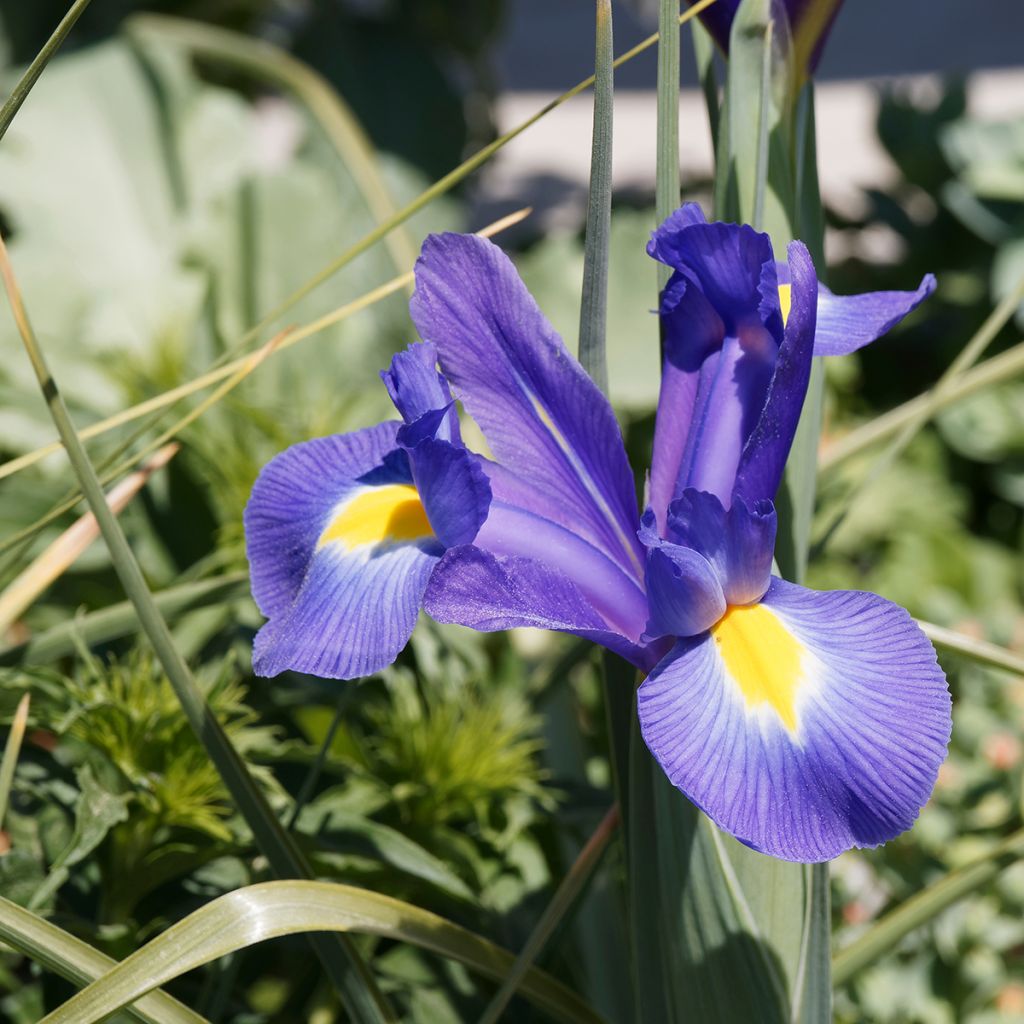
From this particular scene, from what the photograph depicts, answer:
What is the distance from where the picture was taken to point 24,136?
1484 mm

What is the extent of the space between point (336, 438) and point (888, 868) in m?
0.65

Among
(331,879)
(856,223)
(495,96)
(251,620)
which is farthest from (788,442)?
(495,96)

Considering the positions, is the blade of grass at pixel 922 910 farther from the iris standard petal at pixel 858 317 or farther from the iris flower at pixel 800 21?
the iris flower at pixel 800 21

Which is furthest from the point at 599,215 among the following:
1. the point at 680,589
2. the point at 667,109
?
the point at 680,589

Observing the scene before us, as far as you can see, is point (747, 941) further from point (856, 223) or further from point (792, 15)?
point (856, 223)

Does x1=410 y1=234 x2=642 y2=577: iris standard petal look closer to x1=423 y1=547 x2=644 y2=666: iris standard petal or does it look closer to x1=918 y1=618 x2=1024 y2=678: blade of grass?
x1=423 y1=547 x2=644 y2=666: iris standard petal

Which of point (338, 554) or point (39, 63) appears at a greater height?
point (39, 63)

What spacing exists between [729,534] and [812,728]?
0.08m

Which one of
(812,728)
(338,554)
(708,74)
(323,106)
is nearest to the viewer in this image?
(812,728)

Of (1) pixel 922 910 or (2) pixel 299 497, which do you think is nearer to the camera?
(2) pixel 299 497

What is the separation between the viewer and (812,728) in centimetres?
44

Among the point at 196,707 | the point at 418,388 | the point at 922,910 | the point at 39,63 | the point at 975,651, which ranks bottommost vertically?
the point at 922,910

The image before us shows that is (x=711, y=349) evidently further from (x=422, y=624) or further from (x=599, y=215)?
(x=422, y=624)

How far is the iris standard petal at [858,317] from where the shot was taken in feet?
1.83
